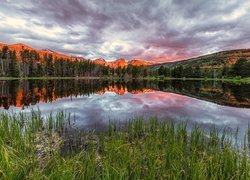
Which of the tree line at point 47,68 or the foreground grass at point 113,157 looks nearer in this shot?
the foreground grass at point 113,157

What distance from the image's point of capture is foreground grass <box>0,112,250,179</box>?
518 centimetres

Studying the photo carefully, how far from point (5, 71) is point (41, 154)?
113713 mm

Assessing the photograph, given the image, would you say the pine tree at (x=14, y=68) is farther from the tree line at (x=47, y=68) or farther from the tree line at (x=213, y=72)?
the tree line at (x=213, y=72)

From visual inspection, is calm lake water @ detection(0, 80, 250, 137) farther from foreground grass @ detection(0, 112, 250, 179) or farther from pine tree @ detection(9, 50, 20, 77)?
pine tree @ detection(9, 50, 20, 77)

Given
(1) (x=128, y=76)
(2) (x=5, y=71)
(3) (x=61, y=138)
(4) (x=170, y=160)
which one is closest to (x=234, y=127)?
(4) (x=170, y=160)

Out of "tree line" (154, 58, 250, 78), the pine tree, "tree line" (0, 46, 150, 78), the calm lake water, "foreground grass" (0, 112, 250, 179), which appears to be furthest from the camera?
"tree line" (154, 58, 250, 78)

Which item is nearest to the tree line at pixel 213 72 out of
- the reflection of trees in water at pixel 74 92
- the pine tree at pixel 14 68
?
the reflection of trees in water at pixel 74 92

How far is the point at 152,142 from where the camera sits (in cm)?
868

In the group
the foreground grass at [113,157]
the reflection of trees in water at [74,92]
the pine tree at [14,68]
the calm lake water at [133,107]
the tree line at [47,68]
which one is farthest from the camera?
the tree line at [47,68]

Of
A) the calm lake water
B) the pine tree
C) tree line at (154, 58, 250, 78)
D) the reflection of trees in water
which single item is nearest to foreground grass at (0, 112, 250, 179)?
the calm lake water

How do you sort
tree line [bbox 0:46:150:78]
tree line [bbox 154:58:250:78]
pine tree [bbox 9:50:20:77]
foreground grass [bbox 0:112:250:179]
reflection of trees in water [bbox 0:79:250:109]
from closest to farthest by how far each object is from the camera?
foreground grass [bbox 0:112:250:179]
reflection of trees in water [bbox 0:79:250:109]
pine tree [bbox 9:50:20:77]
tree line [bbox 0:46:150:78]
tree line [bbox 154:58:250:78]

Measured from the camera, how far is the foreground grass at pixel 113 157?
5.18 m

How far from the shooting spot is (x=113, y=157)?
22.6 feet

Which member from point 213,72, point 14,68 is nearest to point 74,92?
point 14,68
